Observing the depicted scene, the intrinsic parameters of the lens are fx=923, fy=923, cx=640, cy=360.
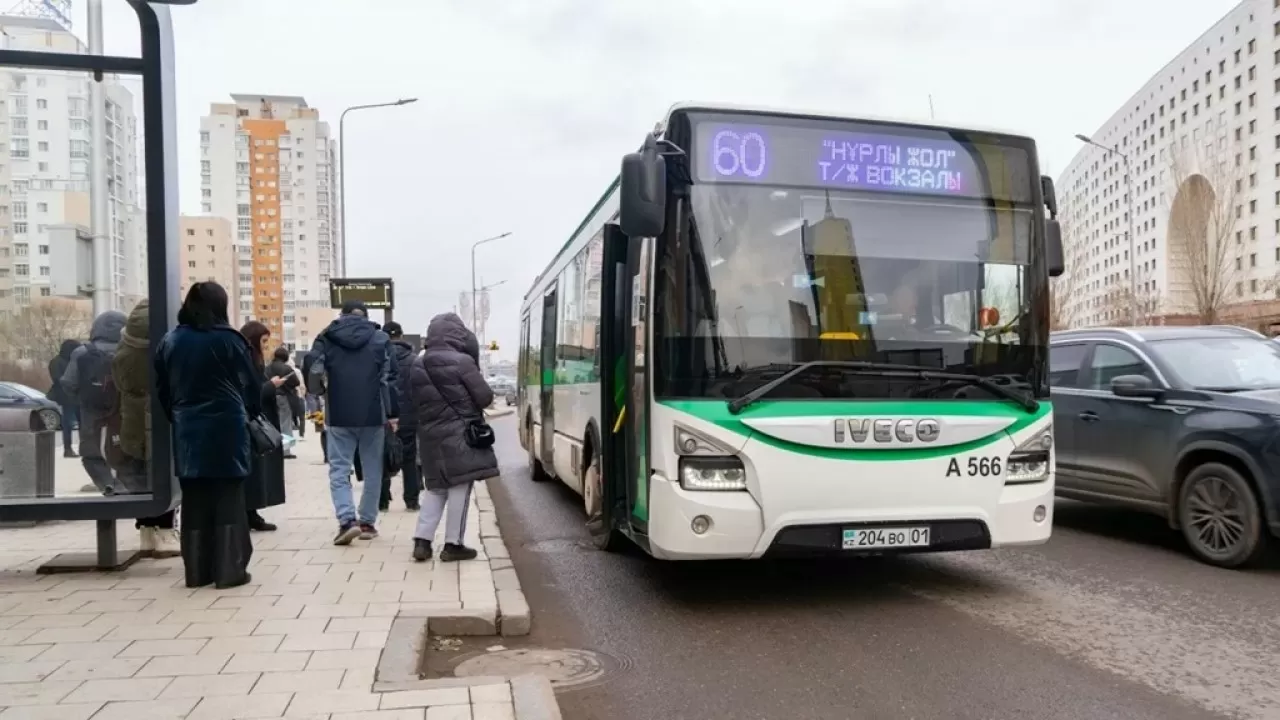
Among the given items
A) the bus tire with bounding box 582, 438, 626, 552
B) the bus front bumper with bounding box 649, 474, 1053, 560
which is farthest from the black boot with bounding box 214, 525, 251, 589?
the bus front bumper with bounding box 649, 474, 1053, 560

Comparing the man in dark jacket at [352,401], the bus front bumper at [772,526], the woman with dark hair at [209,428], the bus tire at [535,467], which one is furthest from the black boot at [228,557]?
the bus tire at [535,467]

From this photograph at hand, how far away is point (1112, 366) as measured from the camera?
8102 millimetres

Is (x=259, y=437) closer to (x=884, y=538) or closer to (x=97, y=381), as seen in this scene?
(x=97, y=381)

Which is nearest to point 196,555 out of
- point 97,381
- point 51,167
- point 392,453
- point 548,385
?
point 97,381

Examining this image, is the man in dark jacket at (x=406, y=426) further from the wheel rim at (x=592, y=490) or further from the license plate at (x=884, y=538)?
the license plate at (x=884, y=538)

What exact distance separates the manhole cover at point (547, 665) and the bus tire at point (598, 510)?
175cm

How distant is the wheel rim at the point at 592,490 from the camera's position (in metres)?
7.69

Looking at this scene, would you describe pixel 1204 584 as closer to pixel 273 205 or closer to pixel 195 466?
pixel 195 466

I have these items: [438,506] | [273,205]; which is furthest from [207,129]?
[438,506]

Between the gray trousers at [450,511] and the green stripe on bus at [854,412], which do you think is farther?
the gray trousers at [450,511]

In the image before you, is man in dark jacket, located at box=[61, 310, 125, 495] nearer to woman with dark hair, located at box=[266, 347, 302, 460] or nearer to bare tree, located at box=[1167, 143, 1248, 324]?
woman with dark hair, located at box=[266, 347, 302, 460]

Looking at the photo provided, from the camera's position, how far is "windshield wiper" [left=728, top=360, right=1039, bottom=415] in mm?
5391

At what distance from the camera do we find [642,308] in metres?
5.84

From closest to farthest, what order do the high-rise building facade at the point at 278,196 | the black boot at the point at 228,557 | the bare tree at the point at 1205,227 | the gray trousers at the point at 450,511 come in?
the black boot at the point at 228,557 < the gray trousers at the point at 450,511 < the bare tree at the point at 1205,227 < the high-rise building facade at the point at 278,196
